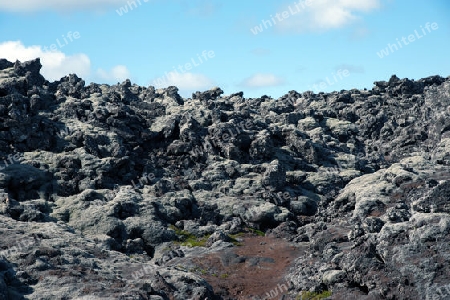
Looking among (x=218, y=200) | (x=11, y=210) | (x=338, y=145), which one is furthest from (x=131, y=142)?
(x=338, y=145)

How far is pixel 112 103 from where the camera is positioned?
151 m

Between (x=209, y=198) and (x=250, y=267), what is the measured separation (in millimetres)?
31042

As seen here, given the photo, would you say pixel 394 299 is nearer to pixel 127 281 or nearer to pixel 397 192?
pixel 127 281

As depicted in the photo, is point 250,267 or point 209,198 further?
point 209,198

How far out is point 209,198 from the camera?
120500 millimetres

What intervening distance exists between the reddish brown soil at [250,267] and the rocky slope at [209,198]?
1.17ft

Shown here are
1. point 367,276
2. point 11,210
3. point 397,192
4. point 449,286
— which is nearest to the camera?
point 449,286

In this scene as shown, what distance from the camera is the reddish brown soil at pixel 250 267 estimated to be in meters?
83.0

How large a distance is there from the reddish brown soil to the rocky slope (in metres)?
0.36

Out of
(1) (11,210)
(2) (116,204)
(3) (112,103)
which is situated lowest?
(2) (116,204)

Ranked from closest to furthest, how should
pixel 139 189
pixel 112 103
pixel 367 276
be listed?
pixel 367 276 → pixel 139 189 → pixel 112 103

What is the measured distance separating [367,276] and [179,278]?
2522cm

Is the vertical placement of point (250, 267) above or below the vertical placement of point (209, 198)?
below

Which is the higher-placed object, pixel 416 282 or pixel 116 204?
pixel 116 204
